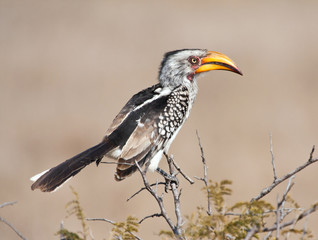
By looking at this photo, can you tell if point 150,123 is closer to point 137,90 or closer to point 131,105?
point 131,105

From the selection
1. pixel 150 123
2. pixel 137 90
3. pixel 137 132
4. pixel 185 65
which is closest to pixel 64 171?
pixel 137 132

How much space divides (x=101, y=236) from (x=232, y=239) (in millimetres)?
5036

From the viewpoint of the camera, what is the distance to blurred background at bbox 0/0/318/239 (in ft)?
25.5

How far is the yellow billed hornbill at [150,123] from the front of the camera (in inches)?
129

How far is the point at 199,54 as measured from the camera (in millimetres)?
4043

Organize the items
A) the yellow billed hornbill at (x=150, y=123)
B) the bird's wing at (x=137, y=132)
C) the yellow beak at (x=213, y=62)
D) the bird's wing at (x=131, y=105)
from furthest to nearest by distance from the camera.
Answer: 1. the yellow beak at (x=213, y=62)
2. the bird's wing at (x=131, y=105)
3. the bird's wing at (x=137, y=132)
4. the yellow billed hornbill at (x=150, y=123)

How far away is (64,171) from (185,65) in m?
1.34

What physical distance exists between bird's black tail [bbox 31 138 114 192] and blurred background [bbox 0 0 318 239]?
135 inches

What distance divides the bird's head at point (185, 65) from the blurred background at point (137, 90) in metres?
3.23

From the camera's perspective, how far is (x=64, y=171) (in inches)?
125

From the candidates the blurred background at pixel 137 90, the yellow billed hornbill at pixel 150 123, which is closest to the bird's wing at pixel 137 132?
A: the yellow billed hornbill at pixel 150 123

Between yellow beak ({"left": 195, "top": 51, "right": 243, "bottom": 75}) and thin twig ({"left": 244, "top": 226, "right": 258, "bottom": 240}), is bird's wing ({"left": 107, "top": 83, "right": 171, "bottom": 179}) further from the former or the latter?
thin twig ({"left": 244, "top": 226, "right": 258, "bottom": 240})

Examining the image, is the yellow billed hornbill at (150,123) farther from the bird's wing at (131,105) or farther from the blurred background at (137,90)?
the blurred background at (137,90)

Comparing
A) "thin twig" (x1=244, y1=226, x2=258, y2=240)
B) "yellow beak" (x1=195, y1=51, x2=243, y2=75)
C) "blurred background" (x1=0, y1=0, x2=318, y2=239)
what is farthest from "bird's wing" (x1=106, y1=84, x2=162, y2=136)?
"blurred background" (x1=0, y1=0, x2=318, y2=239)
